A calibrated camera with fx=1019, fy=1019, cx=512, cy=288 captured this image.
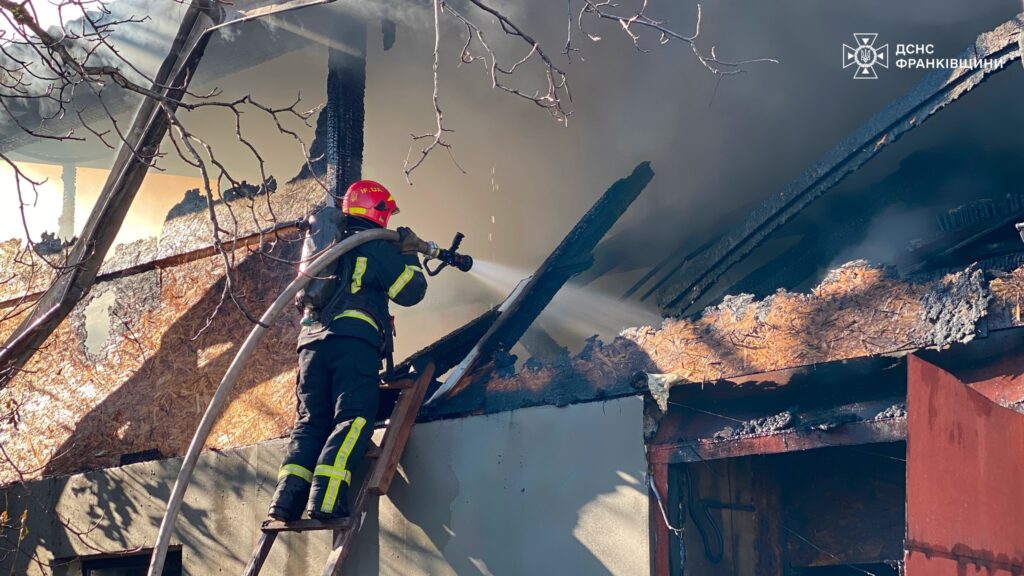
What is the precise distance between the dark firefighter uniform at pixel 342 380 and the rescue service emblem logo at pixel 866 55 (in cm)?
448

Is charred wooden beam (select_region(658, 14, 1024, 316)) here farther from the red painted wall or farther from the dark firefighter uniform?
the dark firefighter uniform

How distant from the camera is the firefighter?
5.40 metres

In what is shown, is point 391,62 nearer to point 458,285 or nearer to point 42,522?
point 458,285

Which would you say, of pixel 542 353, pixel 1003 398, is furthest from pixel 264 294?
pixel 1003 398

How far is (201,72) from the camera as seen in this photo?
942 cm

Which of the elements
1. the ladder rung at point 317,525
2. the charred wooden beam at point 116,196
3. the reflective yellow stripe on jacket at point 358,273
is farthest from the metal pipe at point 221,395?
the charred wooden beam at point 116,196

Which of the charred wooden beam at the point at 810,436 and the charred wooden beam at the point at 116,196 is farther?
the charred wooden beam at the point at 116,196

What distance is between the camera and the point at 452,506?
5746 mm

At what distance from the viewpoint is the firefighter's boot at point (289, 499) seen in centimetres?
542

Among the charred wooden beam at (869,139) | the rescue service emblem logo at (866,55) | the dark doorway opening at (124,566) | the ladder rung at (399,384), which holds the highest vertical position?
the rescue service emblem logo at (866,55)

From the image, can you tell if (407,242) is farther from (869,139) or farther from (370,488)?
(869,139)

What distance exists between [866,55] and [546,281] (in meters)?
3.52

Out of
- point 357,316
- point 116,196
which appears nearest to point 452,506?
point 357,316

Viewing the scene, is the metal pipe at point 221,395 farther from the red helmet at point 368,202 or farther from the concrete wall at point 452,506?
the concrete wall at point 452,506
